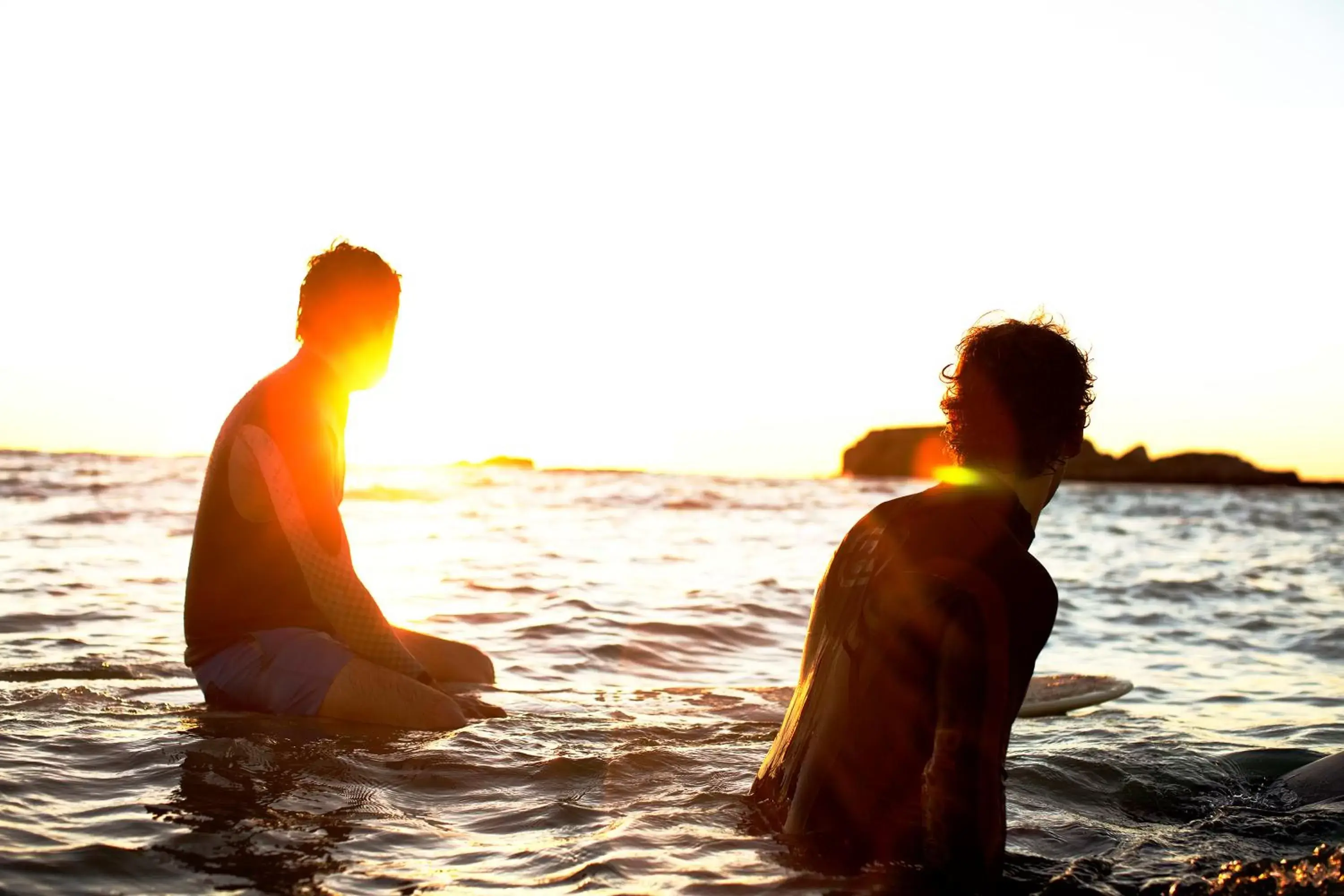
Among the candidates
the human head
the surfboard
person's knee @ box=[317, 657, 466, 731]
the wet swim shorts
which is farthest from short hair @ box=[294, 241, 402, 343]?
the surfboard

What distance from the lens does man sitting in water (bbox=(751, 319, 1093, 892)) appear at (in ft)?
9.43

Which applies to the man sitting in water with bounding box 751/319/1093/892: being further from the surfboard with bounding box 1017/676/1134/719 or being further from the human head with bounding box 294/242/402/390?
the surfboard with bounding box 1017/676/1134/719

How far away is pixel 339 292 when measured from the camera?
534 cm

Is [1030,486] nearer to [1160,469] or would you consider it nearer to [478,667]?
[478,667]

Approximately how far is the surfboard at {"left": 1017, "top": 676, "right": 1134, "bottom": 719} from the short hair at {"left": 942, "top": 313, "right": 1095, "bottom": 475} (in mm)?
3958

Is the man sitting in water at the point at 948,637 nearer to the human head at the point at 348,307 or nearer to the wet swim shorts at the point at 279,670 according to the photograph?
the wet swim shorts at the point at 279,670

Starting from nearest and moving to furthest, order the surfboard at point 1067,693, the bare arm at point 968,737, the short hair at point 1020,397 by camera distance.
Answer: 1. the bare arm at point 968,737
2. the short hair at point 1020,397
3. the surfboard at point 1067,693

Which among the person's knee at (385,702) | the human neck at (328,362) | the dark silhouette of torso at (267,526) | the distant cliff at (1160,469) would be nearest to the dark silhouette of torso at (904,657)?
the person's knee at (385,702)

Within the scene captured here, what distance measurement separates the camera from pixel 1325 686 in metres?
8.23

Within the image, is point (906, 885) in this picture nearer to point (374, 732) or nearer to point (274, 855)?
point (274, 855)

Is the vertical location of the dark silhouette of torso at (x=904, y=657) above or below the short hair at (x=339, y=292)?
below

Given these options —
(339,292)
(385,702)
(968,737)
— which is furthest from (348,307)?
(968,737)

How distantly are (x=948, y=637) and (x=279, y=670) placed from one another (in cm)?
351

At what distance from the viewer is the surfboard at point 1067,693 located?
22.5 ft
